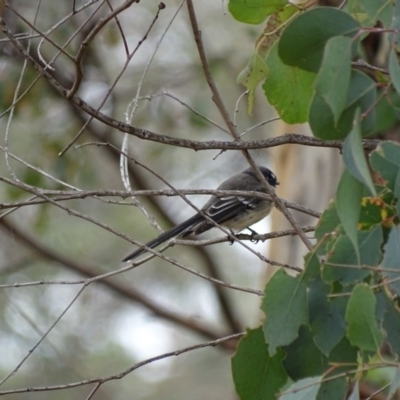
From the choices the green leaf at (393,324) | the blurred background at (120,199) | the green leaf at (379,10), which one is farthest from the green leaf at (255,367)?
the blurred background at (120,199)

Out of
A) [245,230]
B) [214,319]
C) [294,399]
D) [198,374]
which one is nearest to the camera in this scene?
[294,399]

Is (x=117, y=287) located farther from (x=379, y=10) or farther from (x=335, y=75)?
(x=335, y=75)

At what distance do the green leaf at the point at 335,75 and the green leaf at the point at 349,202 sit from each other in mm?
120

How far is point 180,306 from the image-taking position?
7.21 metres

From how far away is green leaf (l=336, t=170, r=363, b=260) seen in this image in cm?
134

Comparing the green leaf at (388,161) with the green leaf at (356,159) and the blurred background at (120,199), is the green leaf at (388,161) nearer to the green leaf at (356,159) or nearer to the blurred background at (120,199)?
the green leaf at (356,159)

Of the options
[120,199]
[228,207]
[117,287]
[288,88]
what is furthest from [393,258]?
[120,199]

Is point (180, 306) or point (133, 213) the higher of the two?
point (133, 213)

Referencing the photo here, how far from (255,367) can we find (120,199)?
4687 mm

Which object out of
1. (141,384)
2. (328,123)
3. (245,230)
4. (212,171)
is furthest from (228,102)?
(328,123)

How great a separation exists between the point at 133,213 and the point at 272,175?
2966 mm

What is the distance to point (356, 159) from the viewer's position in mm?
1261

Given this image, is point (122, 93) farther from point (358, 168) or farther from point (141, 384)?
point (358, 168)

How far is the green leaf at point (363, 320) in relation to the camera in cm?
138
